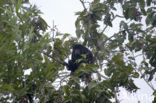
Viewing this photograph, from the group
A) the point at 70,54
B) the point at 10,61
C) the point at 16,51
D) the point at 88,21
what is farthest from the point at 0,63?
the point at 70,54

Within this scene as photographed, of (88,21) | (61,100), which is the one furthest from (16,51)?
(88,21)

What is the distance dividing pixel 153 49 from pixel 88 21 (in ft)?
4.93

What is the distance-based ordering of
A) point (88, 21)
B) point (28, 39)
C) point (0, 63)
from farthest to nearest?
point (88, 21) → point (28, 39) → point (0, 63)

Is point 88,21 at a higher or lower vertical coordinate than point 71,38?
lower

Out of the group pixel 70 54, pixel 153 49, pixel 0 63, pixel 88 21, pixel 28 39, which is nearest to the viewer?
pixel 0 63

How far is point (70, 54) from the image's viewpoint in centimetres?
565

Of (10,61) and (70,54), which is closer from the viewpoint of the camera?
(10,61)

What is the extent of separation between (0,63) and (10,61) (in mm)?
143

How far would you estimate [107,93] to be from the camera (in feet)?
9.13

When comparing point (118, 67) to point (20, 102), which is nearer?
point (20, 102)

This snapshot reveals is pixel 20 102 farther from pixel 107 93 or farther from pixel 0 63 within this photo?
pixel 107 93

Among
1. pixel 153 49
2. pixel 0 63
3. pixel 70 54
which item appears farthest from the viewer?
pixel 70 54

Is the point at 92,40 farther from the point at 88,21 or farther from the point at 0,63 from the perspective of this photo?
the point at 0,63

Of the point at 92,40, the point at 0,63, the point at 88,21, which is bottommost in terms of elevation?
the point at 0,63
